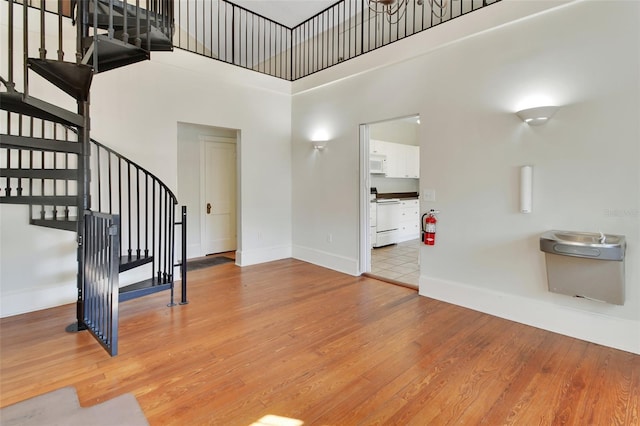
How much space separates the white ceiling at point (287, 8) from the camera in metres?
5.53

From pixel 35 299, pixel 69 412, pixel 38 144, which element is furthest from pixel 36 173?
pixel 69 412

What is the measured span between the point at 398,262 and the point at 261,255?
2.39 metres

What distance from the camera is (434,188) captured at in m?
3.80

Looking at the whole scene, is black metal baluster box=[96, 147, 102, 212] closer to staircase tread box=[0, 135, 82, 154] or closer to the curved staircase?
the curved staircase

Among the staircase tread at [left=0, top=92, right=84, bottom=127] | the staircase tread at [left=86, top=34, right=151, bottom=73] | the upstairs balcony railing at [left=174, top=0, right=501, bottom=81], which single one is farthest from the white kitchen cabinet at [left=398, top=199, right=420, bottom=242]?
the staircase tread at [left=0, top=92, right=84, bottom=127]

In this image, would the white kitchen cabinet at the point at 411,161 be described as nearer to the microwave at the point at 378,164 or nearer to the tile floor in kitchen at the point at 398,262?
the microwave at the point at 378,164

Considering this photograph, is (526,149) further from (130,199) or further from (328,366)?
(130,199)

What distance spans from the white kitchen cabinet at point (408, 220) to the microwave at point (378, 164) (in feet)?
2.90

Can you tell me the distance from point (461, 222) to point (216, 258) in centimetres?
420

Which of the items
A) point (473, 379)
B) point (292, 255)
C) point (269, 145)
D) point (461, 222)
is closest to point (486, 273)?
point (461, 222)

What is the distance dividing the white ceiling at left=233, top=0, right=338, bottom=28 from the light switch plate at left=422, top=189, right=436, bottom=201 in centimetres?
390

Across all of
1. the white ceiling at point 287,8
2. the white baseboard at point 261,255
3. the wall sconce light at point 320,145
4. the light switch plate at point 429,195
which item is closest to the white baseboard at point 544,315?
the light switch plate at point 429,195

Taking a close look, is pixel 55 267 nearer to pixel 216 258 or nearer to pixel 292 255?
pixel 216 258

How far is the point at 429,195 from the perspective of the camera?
3848 mm
